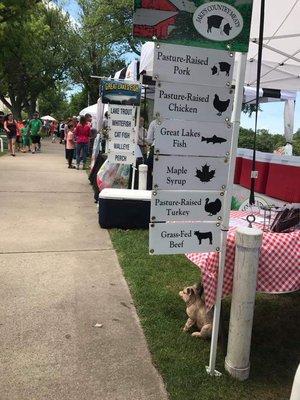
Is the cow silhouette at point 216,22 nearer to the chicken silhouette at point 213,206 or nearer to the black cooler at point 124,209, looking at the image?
the chicken silhouette at point 213,206

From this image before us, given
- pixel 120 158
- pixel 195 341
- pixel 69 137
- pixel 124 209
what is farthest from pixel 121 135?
pixel 69 137

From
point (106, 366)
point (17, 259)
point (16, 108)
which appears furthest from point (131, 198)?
point (16, 108)

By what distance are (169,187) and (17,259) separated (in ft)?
10.2

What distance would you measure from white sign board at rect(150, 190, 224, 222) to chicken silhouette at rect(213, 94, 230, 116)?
55 cm

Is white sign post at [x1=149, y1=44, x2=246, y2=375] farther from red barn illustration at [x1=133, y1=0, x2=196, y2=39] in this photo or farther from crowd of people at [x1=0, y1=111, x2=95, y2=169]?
crowd of people at [x1=0, y1=111, x2=95, y2=169]

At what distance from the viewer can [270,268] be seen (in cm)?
309

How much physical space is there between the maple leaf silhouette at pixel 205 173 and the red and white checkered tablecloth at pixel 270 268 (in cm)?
52

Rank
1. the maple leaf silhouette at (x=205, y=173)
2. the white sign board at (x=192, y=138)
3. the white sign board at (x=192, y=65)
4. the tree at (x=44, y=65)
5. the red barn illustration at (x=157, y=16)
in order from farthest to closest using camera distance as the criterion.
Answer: the tree at (x=44, y=65) < the maple leaf silhouette at (x=205, y=173) < the white sign board at (x=192, y=138) < the white sign board at (x=192, y=65) < the red barn illustration at (x=157, y=16)

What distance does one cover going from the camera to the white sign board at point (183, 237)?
2922 millimetres

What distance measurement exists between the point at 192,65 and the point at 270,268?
4.93ft

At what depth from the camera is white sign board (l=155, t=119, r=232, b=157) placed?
9.16 ft

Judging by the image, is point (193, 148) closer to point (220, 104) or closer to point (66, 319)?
point (220, 104)

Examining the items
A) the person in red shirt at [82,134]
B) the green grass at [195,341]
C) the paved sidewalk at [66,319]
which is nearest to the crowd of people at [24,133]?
the person in red shirt at [82,134]

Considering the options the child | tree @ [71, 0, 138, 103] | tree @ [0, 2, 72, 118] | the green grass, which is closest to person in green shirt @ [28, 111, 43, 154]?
the child
